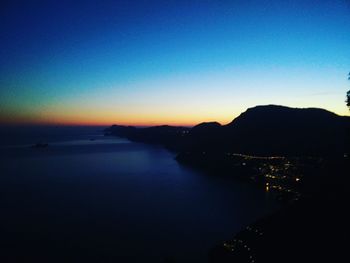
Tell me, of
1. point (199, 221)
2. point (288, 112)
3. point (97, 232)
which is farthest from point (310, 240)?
point (288, 112)

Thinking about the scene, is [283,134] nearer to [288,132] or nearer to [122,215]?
[288,132]

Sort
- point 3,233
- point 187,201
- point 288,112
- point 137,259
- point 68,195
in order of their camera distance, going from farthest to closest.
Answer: point 288,112 → point 68,195 → point 187,201 → point 3,233 → point 137,259

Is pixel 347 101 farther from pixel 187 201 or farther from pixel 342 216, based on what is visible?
pixel 187 201

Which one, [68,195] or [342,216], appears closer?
[342,216]

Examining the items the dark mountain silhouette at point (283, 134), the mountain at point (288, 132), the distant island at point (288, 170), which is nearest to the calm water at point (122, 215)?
the distant island at point (288, 170)

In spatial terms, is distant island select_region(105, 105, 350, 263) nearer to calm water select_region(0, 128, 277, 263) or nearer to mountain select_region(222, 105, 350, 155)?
mountain select_region(222, 105, 350, 155)

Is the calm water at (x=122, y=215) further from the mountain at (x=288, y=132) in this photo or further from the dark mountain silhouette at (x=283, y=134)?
the mountain at (x=288, y=132)

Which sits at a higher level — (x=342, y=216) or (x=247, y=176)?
(x=342, y=216)
